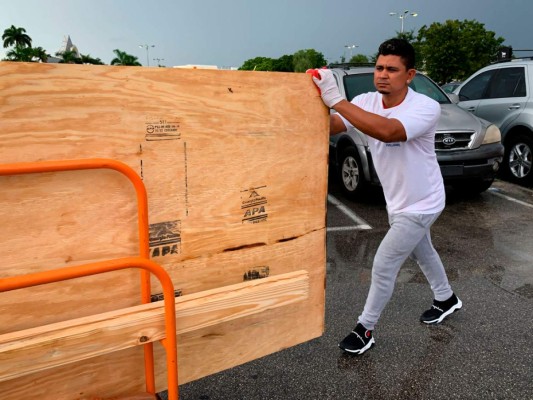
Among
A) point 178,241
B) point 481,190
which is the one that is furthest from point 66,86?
point 481,190

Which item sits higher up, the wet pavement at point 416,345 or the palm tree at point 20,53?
the palm tree at point 20,53

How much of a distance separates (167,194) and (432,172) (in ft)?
6.45

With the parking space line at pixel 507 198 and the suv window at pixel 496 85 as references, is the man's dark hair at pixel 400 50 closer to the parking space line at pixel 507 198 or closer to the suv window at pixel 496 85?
the parking space line at pixel 507 198

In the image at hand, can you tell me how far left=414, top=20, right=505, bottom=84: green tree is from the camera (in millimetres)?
40031

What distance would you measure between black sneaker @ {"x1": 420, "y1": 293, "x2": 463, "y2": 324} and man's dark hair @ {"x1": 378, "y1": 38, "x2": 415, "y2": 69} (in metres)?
1.71

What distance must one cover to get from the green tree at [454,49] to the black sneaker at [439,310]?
40845 millimetres

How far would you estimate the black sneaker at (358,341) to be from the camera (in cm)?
296

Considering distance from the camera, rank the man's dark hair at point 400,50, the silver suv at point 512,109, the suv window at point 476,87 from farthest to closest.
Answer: the suv window at point 476,87 < the silver suv at point 512,109 < the man's dark hair at point 400,50

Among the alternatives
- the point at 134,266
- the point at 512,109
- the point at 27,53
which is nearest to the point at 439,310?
the point at 134,266

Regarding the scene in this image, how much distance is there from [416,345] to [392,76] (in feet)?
5.68

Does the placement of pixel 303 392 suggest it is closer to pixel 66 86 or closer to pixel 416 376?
pixel 416 376

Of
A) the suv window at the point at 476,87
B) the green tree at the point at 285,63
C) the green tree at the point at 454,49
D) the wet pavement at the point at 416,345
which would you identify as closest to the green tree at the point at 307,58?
the green tree at the point at 285,63

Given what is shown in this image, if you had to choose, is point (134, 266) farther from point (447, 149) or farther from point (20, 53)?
point (20, 53)

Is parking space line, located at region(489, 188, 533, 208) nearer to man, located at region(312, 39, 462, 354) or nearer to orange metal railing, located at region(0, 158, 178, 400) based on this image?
man, located at region(312, 39, 462, 354)
